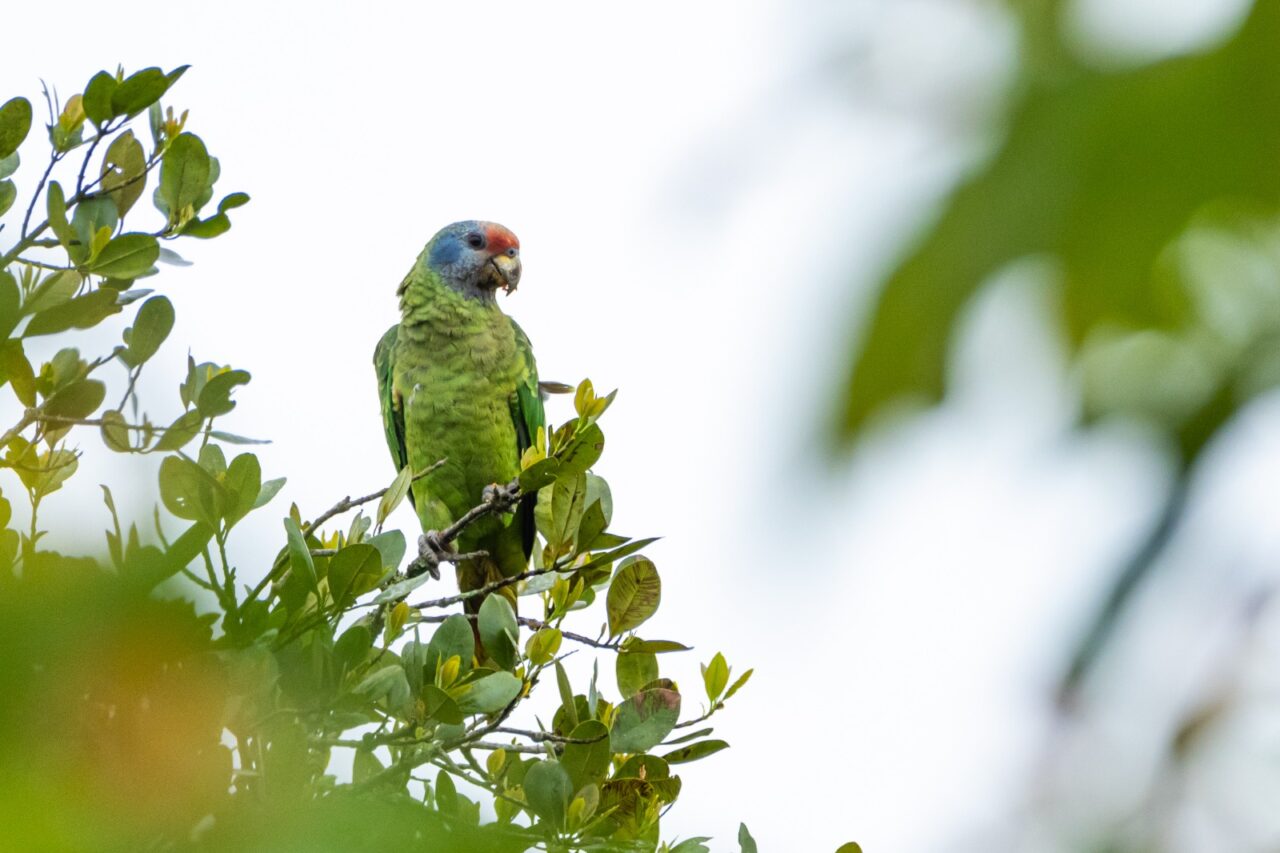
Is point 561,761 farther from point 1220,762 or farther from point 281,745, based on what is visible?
point 1220,762

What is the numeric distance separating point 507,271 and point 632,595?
9.52ft

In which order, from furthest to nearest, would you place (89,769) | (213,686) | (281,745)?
(281,745), (213,686), (89,769)

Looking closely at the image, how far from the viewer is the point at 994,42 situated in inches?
35.6

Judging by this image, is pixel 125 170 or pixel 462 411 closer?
pixel 125 170

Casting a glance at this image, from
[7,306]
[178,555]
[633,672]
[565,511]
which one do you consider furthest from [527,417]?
[178,555]

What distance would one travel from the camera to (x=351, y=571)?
78.5 inches

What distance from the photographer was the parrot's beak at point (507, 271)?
5047 mm

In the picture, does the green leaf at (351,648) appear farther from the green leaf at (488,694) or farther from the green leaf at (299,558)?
the green leaf at (488,694)

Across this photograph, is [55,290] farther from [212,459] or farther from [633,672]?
[633,672]

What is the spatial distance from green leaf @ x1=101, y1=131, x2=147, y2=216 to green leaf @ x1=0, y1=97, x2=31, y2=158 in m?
0.16

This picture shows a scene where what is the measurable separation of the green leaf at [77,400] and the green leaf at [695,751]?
1.15 meters

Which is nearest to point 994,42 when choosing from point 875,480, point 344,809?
point 875,480

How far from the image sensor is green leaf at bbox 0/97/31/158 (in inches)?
77.0

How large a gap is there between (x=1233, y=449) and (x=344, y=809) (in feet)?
2.01
